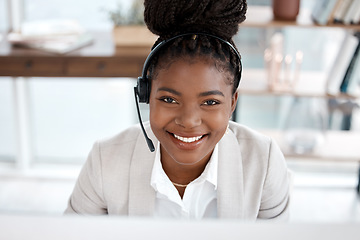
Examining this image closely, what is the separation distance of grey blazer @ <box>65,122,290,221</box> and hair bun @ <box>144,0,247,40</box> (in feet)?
1.10

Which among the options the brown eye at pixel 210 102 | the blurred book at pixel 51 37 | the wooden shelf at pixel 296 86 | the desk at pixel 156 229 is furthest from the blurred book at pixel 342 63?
the desk at pixel 156 229

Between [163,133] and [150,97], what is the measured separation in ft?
0.30

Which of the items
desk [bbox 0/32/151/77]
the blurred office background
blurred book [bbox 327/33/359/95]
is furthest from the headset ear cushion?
the blurred office background

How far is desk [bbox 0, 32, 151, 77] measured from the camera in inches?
90.4

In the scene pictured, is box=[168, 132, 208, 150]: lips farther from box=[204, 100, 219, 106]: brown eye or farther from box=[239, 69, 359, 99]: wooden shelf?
box=[239, 69, 359, 99]: wooden shelf

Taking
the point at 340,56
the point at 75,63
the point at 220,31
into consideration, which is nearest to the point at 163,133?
the point at 220,31

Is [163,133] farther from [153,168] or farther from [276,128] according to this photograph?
[276,128]

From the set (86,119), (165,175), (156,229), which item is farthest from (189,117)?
(86,119)

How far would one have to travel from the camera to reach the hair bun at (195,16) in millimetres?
1014

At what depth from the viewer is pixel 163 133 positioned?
109cm

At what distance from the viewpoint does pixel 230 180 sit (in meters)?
1.22

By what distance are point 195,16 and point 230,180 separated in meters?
0.44

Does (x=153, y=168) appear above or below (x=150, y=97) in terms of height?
below

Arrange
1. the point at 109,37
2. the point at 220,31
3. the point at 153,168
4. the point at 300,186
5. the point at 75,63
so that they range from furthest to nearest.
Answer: the point at 300,186, the point at 109,37, the point at 75,63, the point at 153,168, the point at 220,31
